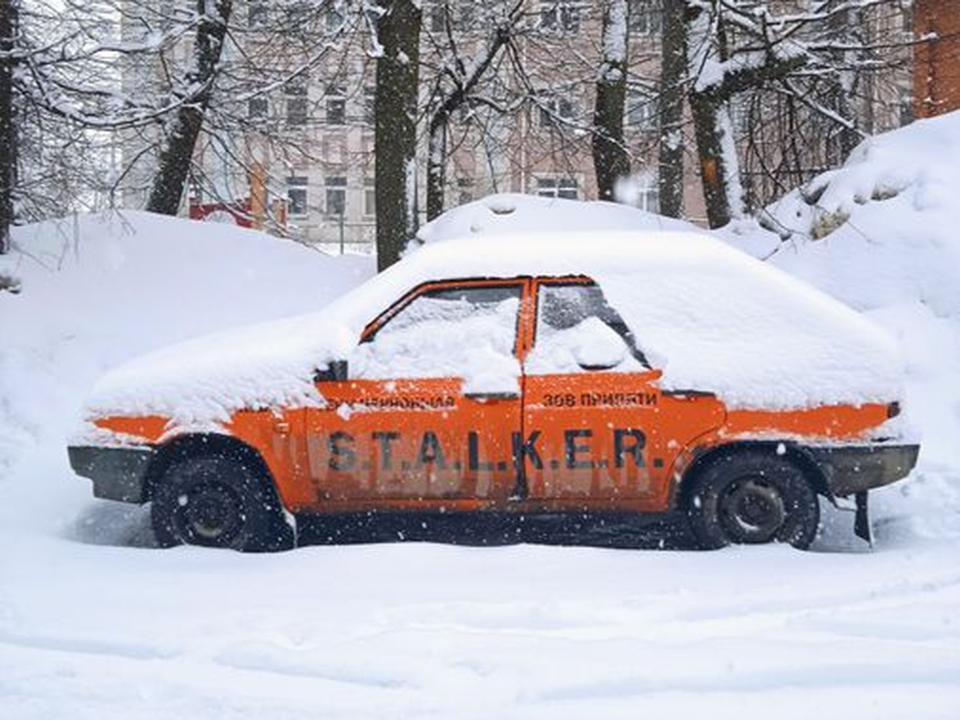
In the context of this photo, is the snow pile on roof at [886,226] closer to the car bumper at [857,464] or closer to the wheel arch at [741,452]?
the car bumper at [857,464]

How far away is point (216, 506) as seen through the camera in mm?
6207

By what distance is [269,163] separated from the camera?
21.2 meters

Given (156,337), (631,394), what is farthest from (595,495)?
(156,337)

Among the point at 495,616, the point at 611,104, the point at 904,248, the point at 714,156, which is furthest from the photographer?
the point at 611,104

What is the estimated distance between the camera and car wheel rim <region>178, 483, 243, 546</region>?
620 cm

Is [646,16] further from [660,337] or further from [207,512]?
[207,512]

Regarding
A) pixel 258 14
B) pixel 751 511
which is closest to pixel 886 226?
pixel 751 511

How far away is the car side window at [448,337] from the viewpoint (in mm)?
6070

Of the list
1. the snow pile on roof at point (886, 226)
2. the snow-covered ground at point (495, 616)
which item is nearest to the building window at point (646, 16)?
the snow pile on roof at point (886, 226)

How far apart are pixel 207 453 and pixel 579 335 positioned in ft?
6.88

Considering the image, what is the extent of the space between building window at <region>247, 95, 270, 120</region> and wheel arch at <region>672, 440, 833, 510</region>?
1227cm

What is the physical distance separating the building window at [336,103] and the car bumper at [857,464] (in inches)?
479

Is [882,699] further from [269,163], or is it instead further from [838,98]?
[269,163]

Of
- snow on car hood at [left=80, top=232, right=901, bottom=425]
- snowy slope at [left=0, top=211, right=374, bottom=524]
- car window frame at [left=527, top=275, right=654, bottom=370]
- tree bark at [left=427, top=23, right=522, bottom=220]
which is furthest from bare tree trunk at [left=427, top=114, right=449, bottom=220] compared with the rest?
car window frame at [left=527, top=275, right=654, bottom=370]
